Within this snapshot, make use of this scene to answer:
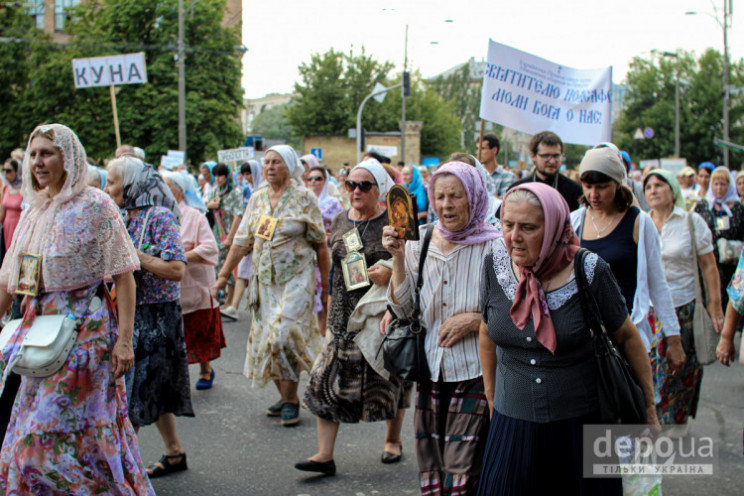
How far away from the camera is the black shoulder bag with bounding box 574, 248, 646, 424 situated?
2.87m

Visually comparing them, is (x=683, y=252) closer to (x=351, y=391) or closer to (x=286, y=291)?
(x=351, y=391)

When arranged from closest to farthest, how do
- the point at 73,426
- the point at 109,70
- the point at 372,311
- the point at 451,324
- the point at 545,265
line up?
1. the point at 545,265
2. the point at 73,426
3. the point at 451,324
4. the point at 372,311
5. the point at 109,70

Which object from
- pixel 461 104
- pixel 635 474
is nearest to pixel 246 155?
pixel 635 474

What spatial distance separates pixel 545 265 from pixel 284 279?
333 cm

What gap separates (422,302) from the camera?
156 inches

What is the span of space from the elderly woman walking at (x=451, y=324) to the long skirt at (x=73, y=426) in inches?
57.6

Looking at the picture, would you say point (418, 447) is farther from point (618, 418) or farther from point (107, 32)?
point (107, 32)

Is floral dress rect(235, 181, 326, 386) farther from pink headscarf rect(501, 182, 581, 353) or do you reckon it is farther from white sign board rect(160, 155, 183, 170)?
white sign board rect(160, 155, 183, 170)

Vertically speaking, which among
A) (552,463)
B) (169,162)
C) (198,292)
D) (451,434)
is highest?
(169,162)

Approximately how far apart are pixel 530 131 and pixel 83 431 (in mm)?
4637

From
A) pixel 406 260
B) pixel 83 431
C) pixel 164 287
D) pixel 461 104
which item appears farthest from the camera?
pixel 461 104

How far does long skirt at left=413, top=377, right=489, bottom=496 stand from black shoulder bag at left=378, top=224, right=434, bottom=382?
101mm

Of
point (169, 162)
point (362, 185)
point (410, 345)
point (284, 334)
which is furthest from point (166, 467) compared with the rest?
point (169, 162)

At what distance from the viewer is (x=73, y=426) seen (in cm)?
369
